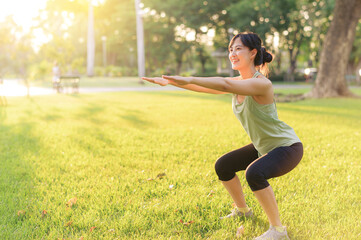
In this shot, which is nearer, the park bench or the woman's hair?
the woman's hair

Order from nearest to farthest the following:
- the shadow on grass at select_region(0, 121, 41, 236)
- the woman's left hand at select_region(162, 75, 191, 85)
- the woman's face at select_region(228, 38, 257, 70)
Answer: the woman's left hand at select_region(162, 75, 191, 85) → the woman's face at select_region(228, 38, 257, 70) → the shadow on grass at select_region(0, 121, 41, 236)

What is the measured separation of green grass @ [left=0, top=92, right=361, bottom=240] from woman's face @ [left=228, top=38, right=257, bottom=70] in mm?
1537

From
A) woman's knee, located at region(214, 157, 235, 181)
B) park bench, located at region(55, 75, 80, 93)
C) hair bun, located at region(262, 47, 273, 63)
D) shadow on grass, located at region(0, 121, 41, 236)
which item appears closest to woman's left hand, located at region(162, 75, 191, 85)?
hair bun, located at region(262, 47, 273, 63)

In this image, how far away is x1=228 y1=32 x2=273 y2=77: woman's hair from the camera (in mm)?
2949

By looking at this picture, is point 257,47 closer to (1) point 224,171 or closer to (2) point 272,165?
(2) point 272,165

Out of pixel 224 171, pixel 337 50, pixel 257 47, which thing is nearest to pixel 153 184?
pixel 224 171

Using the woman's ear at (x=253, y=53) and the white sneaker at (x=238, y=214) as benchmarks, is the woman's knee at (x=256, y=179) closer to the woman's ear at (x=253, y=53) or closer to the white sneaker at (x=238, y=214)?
the white sneaker at (x=238, y=214)

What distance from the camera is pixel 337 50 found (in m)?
18.0

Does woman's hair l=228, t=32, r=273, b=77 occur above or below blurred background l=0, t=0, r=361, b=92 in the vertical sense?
below

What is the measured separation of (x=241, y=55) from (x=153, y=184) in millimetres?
2341

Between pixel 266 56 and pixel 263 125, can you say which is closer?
pixel 263 125

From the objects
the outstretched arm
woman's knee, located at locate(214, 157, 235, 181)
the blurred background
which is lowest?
woman's knee, located at locate(214, 157, 235, 181)

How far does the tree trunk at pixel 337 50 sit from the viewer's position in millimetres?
17594

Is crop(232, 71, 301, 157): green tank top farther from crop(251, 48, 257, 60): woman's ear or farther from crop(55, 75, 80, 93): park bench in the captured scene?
crop(55, 75, 80, 93): park bench
